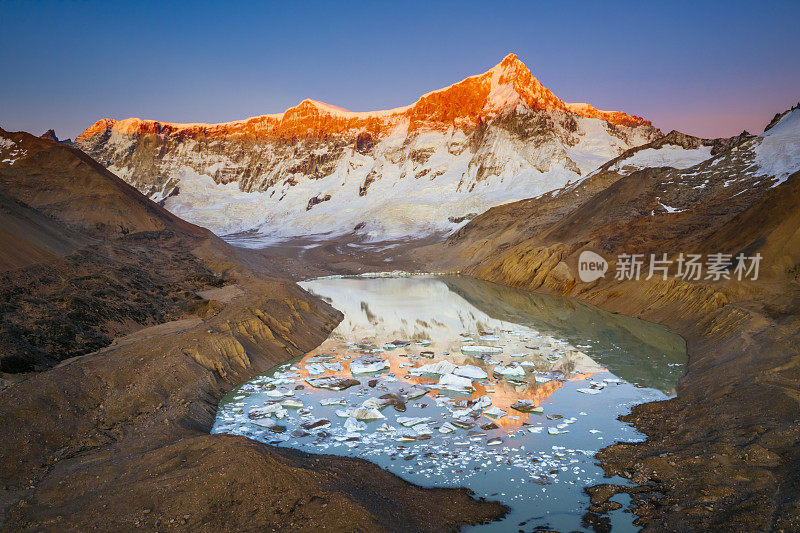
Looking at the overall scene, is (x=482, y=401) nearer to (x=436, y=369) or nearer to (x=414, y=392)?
(x=414, y=392)

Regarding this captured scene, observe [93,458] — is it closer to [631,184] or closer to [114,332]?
[114,332]

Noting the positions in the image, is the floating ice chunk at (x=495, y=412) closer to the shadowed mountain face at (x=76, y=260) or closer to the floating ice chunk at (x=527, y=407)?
the floating ice chunk at (x=527, y=407)

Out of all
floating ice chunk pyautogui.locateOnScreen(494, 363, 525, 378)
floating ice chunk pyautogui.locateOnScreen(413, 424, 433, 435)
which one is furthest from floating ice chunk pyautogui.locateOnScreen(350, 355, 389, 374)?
floating ice chunk pyautogui.locateOnScreen(413, 424, 433, 435)

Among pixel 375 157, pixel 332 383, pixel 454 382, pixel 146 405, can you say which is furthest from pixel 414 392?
pixel 375 157

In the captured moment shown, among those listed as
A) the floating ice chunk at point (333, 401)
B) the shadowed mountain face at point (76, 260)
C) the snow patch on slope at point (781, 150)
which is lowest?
the floating ice chunk at point (333, 401)

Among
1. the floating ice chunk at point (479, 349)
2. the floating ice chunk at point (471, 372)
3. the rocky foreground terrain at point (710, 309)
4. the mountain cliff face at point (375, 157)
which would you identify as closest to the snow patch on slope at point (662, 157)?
the rocky foreground terrain at point (710, 309)

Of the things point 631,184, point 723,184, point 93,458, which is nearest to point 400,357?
point 93,458
